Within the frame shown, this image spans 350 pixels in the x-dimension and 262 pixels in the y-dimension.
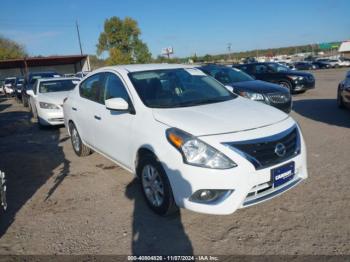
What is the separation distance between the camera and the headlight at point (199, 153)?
2900 millimetres

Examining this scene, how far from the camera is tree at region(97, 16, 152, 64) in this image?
5512cm

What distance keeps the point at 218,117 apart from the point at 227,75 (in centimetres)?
636

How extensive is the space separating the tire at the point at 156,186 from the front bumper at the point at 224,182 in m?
0.16

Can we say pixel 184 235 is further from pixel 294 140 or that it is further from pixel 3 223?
pixel 3 223

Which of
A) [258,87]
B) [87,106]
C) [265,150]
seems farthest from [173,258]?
[258,87]

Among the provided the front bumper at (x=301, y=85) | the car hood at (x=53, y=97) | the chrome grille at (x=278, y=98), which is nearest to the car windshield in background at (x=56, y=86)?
the car hood at (x=53, y=97)

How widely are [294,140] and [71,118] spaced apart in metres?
3.96

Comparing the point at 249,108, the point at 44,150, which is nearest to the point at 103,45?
the point at 44,150

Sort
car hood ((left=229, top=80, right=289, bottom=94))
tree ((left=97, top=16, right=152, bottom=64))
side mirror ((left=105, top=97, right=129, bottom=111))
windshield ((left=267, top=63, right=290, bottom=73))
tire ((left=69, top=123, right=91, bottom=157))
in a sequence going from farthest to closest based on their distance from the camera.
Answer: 1. tree ((left=97, top=16, right=152, bottom=64))
2. windshield ((left=267, top=63, right=290, bottom=73))
3. car hood ((left=229, top=80, right=289, bottom=94))
4. tire ((left=69, top=123, right=91, bottom=157))
5. side mirror ((left=105, top=97, right=129, bottom=111))

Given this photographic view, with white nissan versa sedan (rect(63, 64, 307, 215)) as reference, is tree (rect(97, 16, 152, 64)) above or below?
above

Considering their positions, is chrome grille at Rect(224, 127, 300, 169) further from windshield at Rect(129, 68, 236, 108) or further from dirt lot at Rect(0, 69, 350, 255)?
windshield at Rect(129, 68, 236, 108)

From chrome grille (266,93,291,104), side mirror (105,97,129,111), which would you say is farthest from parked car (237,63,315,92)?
side mirror (105,97,129,111)

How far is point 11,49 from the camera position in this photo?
60.5 meters

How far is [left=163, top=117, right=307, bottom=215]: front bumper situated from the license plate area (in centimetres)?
5
